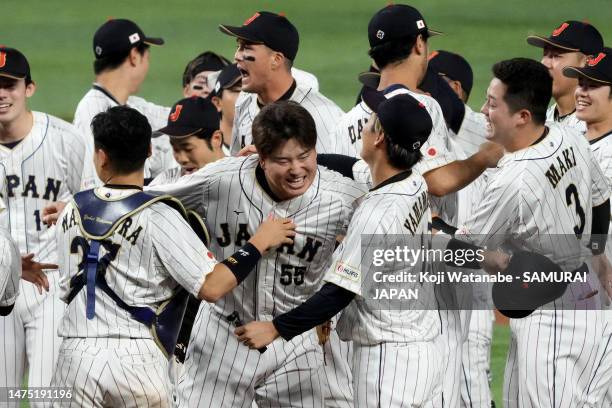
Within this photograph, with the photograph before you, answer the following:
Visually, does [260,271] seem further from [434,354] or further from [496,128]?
[496,128]

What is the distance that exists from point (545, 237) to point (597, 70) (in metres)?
1.44

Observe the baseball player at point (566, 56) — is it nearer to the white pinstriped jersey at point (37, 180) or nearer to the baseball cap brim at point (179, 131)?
the baseball cap brim at point (179, 131)

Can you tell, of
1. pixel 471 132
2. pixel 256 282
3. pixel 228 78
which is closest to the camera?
pixel 256 282

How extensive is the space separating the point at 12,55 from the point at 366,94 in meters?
2.20

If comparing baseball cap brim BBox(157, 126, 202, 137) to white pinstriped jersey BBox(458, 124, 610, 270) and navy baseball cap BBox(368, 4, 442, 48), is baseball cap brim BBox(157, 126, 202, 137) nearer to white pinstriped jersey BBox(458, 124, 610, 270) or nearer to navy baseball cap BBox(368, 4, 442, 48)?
navy baseball cap BBox(368, 4, 442, 48)

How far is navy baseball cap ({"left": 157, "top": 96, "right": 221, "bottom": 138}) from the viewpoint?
6.59 metres

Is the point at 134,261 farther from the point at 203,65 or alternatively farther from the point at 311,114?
the point at 203,65

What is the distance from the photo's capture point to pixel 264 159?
17.3ft

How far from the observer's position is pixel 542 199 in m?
5.67

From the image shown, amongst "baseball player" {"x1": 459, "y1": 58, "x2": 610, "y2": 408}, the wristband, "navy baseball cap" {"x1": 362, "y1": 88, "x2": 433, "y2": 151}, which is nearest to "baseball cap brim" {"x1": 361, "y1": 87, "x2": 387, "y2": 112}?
"navy baseball cap" {"x1": 362, "y1": 88, "x2": 433, "y2": 151}

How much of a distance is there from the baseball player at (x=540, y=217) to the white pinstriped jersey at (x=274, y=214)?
2.42ft

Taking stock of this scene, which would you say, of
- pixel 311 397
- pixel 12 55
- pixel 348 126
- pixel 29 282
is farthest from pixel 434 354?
pixel 12 55

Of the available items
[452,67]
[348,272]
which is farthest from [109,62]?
[348,272]

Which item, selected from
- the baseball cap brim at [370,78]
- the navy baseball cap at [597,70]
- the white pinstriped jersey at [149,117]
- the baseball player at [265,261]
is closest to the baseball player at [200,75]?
the white pinstriped jersey at [149,117]
